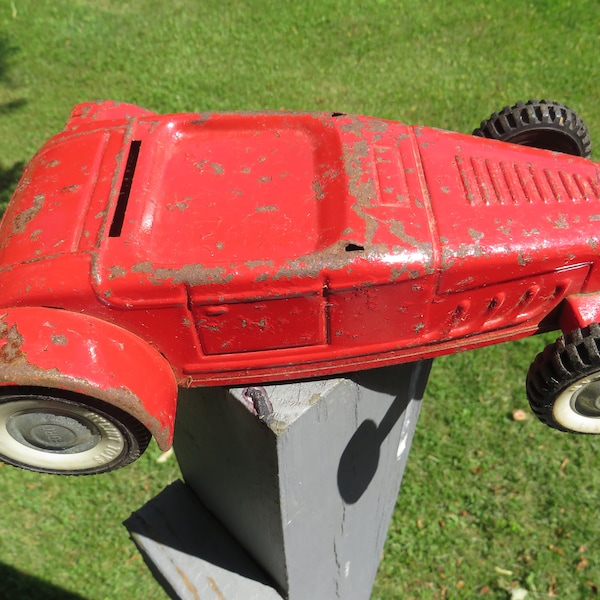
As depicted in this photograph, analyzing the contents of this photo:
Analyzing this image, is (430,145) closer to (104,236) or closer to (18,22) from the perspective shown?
(104,236)

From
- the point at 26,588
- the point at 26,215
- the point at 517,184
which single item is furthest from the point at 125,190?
the point at 26,588

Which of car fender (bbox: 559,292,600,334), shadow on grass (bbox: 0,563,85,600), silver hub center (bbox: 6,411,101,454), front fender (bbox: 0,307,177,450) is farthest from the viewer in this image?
shadow on grass (bbox: 0,563,85,600)

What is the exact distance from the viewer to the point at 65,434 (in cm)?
157

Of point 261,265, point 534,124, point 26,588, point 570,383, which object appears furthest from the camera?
point 26,588

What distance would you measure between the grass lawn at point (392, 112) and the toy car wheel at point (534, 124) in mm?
1890

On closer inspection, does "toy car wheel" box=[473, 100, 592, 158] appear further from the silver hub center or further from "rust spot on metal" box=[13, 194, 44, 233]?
the silver hub center

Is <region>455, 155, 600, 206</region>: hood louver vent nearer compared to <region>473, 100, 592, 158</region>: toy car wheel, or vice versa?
<region>455, 155, 600, 206</region>: hood louver vent

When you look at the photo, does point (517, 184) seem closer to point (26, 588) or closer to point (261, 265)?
point (261, 265)

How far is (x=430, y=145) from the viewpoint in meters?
1.67

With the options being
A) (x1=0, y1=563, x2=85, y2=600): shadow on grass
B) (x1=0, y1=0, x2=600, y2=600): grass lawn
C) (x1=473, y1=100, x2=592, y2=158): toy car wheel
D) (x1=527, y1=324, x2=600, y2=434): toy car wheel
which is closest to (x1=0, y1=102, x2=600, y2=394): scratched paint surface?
(x1=527, y1=324, x2=600, y2=434): toy car wheel

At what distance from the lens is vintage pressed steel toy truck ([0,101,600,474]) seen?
1408 mm

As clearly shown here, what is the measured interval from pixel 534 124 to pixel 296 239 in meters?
0.96

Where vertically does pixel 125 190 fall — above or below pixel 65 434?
above

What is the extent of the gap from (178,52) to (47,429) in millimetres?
4808
